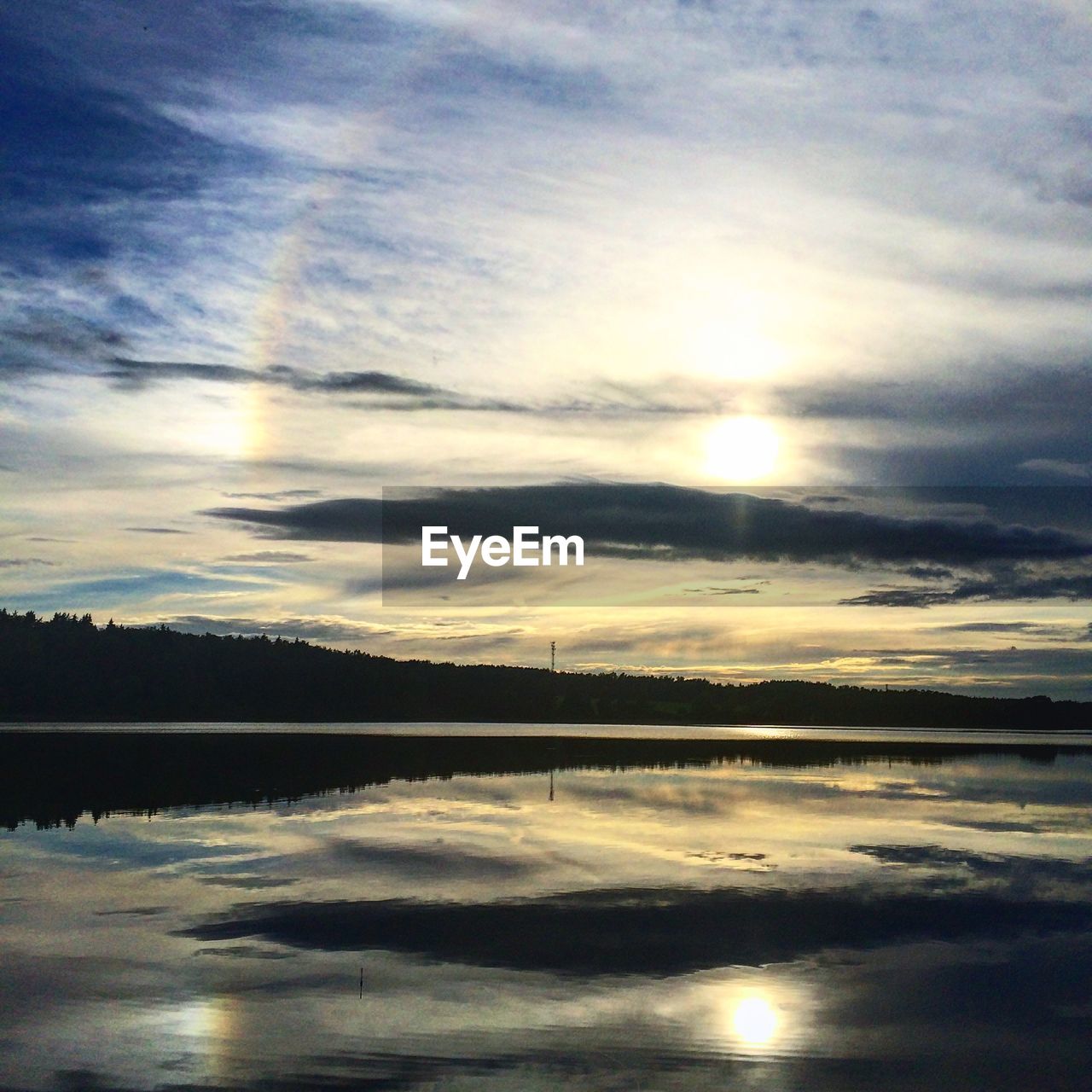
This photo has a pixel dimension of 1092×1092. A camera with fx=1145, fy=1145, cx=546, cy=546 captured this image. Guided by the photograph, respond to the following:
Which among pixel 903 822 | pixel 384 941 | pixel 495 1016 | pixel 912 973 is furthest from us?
pixel 903 822

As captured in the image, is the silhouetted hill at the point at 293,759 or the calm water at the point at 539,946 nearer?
the calm water at the point at 539,946

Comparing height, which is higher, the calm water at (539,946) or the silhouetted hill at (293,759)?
the calm water at (539,946)

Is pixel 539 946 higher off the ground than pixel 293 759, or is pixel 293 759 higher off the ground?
pixel 539 946

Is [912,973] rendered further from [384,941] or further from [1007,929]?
[384,941]

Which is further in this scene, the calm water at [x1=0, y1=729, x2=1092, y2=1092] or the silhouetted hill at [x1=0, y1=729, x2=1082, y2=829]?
the silhouetted hill at [x1=0, y1=729, x2=1082, y2=829]

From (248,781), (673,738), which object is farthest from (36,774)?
(673,738)

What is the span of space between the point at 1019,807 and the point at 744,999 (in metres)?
39.5

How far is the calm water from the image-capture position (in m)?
17.2

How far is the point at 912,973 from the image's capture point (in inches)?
905

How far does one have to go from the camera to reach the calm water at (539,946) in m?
17.2

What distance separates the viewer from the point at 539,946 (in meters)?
24.5

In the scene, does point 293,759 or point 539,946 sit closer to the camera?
point 539,946

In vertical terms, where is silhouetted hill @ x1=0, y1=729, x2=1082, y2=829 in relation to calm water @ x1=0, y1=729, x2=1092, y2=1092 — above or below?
below

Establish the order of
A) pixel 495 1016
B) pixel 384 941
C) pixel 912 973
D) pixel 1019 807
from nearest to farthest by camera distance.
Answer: pixel 495 1016
pixel 912 973
pixel 384 941
pixel 1019 807
